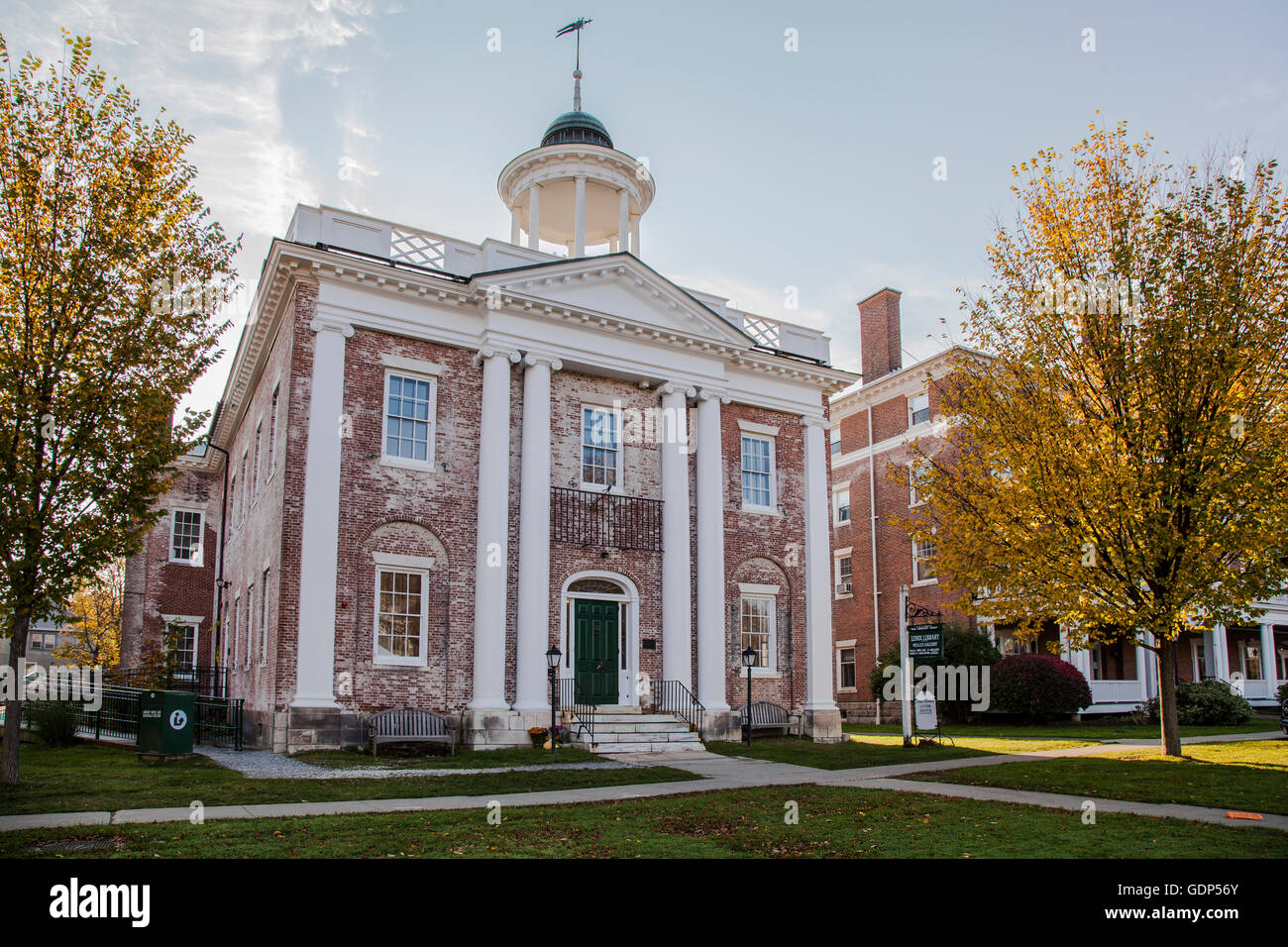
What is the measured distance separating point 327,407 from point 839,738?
14301mm

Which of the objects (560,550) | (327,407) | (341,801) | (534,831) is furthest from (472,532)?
(534,831)

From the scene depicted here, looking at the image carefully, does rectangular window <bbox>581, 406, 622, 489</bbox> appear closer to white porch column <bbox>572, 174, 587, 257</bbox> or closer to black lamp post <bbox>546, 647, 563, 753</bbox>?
white porch column <bbox>572, 174, 587, 257</bbox>

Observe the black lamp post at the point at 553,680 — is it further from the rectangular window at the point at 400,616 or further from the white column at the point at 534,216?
the white column at the point at 534,216

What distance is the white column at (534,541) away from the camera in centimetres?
2023

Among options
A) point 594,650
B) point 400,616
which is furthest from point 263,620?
point 594,650

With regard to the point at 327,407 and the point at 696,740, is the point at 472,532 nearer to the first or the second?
the point at 327,407


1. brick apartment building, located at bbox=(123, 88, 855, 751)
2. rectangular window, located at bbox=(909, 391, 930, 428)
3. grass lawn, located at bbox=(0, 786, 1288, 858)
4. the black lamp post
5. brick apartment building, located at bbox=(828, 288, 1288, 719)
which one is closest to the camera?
grass lawn, located at bbox=(0, 786, 1288, 858)

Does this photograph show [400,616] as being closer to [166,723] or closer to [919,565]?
[166,723]

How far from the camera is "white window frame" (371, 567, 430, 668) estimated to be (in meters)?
19.5

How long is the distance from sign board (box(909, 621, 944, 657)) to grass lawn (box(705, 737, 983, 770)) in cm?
200

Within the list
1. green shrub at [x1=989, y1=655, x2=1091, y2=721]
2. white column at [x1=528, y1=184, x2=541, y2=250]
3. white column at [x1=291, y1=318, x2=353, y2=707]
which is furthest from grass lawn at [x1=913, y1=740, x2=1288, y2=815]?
white column at [x1=528, y1=184, x2=541, y2=250]

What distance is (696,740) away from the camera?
20859mm

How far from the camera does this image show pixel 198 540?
112ft

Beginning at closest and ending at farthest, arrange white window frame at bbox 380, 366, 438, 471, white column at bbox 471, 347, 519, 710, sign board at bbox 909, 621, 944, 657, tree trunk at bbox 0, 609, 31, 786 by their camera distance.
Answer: tree trunk at bbox 0, 609, 31, 786 < white column at bbox 471, 347, 519, 710 < sign board at bbox 909, 621, 944, 657 < white window frame at bbox 380, 366, 438, 471
